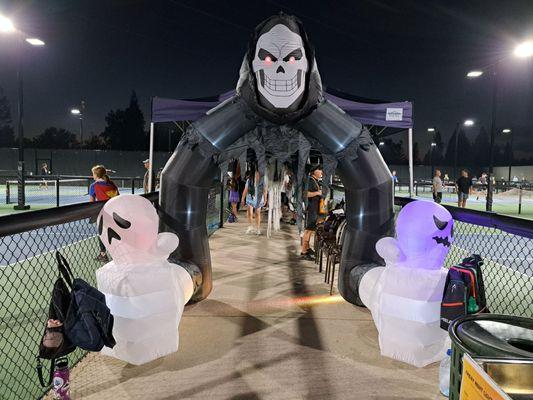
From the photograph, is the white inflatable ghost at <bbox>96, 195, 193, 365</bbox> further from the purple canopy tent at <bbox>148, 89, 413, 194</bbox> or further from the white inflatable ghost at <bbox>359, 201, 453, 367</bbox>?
the purple canopy tent at <bbox>148, 89, 413, 194</bbox>

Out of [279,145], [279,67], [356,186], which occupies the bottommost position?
[356,186]

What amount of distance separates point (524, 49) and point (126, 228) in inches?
403

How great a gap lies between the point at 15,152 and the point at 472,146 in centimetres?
7885

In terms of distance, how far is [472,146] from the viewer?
7962 centimetres

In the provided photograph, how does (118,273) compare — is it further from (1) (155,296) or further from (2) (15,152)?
(2) (15,152)

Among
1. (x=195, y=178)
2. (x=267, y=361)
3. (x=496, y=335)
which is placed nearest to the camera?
(x=496, y=335)

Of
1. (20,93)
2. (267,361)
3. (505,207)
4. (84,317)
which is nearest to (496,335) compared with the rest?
(267,361)

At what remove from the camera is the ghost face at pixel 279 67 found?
3.42 metres

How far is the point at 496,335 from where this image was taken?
1.74m

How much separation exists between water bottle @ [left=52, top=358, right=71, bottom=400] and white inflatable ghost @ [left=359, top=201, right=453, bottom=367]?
235cm

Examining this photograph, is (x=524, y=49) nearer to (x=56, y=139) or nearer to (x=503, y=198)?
(x=503, y=198)

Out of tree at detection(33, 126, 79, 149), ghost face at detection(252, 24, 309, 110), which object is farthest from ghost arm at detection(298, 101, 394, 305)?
tree at detection(33, 126, 79, 149)

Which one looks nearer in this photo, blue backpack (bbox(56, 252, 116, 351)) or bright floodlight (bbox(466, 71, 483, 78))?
blue backpack (bbox(56, 252, 116, 351))

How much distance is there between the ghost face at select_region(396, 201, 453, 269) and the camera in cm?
314
